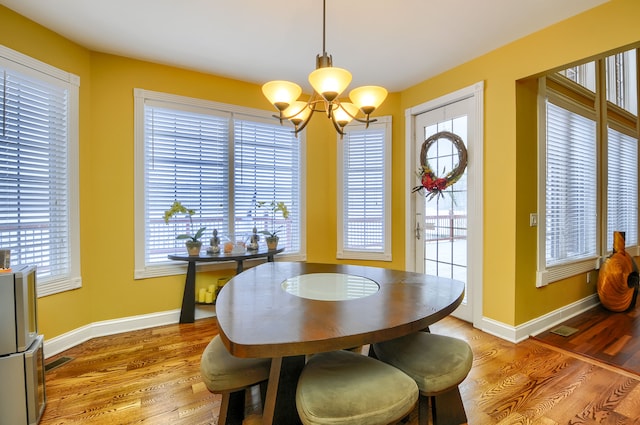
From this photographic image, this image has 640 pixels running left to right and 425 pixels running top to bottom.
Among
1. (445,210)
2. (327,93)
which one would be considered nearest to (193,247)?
(327,93)

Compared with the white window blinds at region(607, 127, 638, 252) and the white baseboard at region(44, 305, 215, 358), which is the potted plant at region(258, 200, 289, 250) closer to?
the white baseboard at region(44, 305, 215, 358)

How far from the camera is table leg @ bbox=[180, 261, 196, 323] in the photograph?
2.99m

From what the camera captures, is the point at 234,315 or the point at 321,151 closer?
the point at 234,315

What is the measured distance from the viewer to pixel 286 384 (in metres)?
1.50

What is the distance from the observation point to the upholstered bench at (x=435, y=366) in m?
1.38

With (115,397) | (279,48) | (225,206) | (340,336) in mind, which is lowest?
(115,397)

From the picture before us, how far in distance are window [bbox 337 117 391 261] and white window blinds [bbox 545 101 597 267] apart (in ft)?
5.45

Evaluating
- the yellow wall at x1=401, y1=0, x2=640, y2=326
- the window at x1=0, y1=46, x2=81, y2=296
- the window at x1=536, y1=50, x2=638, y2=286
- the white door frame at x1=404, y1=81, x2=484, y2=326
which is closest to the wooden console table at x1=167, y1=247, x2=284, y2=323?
the window at x1=0, y1=46, x2=81, y2=296

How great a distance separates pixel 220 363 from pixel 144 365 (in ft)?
4.35

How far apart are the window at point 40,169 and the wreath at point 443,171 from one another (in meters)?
3.42

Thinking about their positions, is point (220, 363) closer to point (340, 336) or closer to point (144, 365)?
point (340, 336)

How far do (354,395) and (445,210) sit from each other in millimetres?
2572

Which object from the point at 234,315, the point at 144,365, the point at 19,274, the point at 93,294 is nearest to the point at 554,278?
the point at 234,315

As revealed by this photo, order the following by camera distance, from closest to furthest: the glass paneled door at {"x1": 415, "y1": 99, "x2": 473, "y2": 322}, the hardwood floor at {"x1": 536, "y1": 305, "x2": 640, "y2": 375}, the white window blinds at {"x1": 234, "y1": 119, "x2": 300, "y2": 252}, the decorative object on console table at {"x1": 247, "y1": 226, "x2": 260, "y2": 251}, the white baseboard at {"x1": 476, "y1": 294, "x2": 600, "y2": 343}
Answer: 1. the hardwood floor at {"x1": 536, "y1": 305, "x2": 640, "y2": 375}
2. the white baseboard at {"x1": 476, "y1": 294, "x2": 600, "y2": 343}
3. the glass paneled door at {"x1": 415, "y1": 99, "x2": 473, "y2": 322}
4. the decorative object on console table at {"x1": 247, "y1": 226, "x2": 260, "y2": 251}
5. the white window blinds at {"x1": 234, "y1": 119, "x2": 300, "y2": 252}
